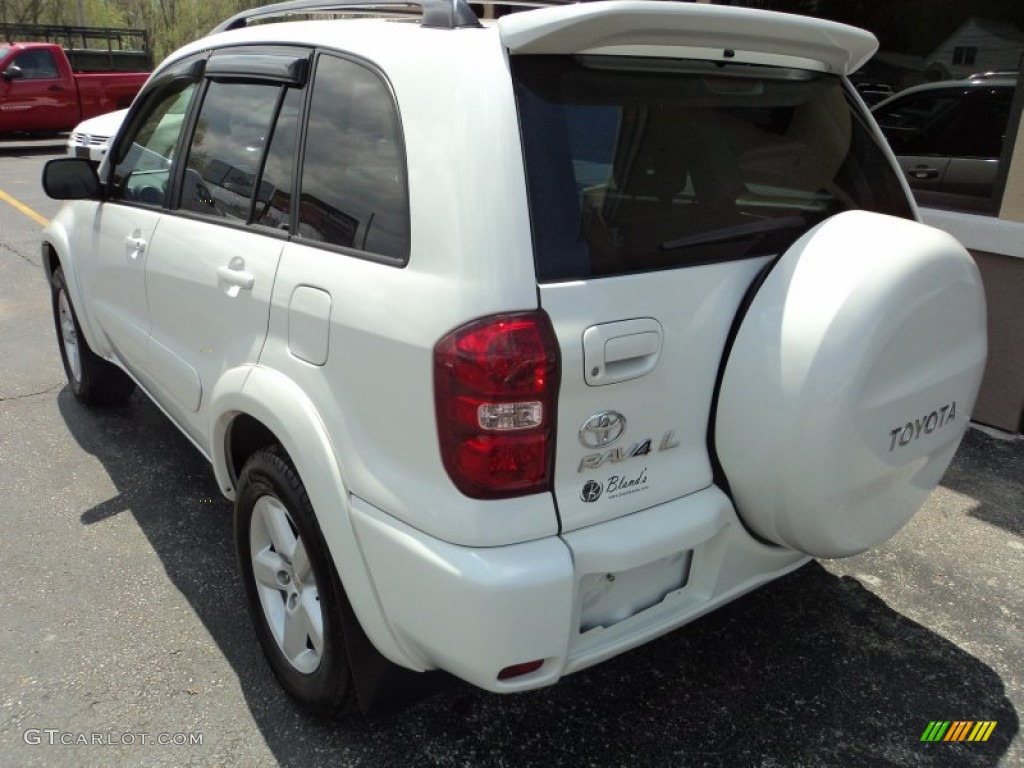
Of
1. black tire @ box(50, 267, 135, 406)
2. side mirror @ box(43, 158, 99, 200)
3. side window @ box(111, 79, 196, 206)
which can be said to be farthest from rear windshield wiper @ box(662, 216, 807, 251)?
black tire @ box(50, 267, 135, 406)

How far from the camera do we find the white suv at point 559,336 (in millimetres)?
1792

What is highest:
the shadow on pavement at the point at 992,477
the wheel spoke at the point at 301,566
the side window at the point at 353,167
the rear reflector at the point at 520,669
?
the side window at the point at 353,167

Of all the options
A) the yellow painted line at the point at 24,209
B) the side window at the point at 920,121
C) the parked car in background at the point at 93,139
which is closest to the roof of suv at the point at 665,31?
the side window at the point at 920,121

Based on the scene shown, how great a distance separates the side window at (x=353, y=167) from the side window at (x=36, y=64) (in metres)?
15.6

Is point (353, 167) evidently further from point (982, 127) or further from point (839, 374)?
point (982, 127)

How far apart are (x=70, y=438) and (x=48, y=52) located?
13.8 meters

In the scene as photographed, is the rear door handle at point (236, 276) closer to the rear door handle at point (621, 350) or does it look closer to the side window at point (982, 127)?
the rear door handle at point (621, 350)

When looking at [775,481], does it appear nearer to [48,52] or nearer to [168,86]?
[168,86]

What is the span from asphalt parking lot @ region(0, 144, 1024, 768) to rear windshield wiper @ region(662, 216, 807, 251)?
1272mm

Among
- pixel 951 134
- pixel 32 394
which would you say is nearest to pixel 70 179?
pixel 32 394

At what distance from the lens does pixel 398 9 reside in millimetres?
2605

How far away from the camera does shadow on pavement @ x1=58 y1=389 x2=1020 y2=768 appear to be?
2.34 meters

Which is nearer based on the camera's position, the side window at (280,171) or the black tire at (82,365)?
the side window at (280,171)

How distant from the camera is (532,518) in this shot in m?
1.82
